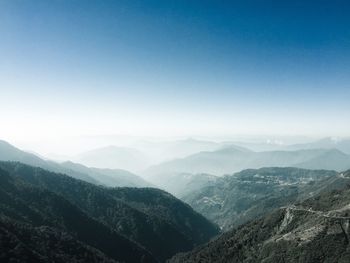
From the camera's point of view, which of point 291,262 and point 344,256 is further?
point 291,262

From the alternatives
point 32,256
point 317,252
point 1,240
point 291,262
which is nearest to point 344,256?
point 317,252

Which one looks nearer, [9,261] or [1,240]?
[9,261]

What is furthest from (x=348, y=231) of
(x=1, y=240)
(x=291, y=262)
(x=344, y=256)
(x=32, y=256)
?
(x=1, y=240)

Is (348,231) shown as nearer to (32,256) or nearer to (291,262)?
(291,262)

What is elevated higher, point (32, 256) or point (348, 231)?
point (348, 231)

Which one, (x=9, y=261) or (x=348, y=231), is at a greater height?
(x=348, y=231)

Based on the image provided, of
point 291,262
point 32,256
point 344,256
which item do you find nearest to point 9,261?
point 32,256

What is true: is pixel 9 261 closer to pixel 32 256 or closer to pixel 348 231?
pixel 32 256

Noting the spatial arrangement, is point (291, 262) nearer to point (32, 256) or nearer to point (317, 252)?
point (317, 252)
